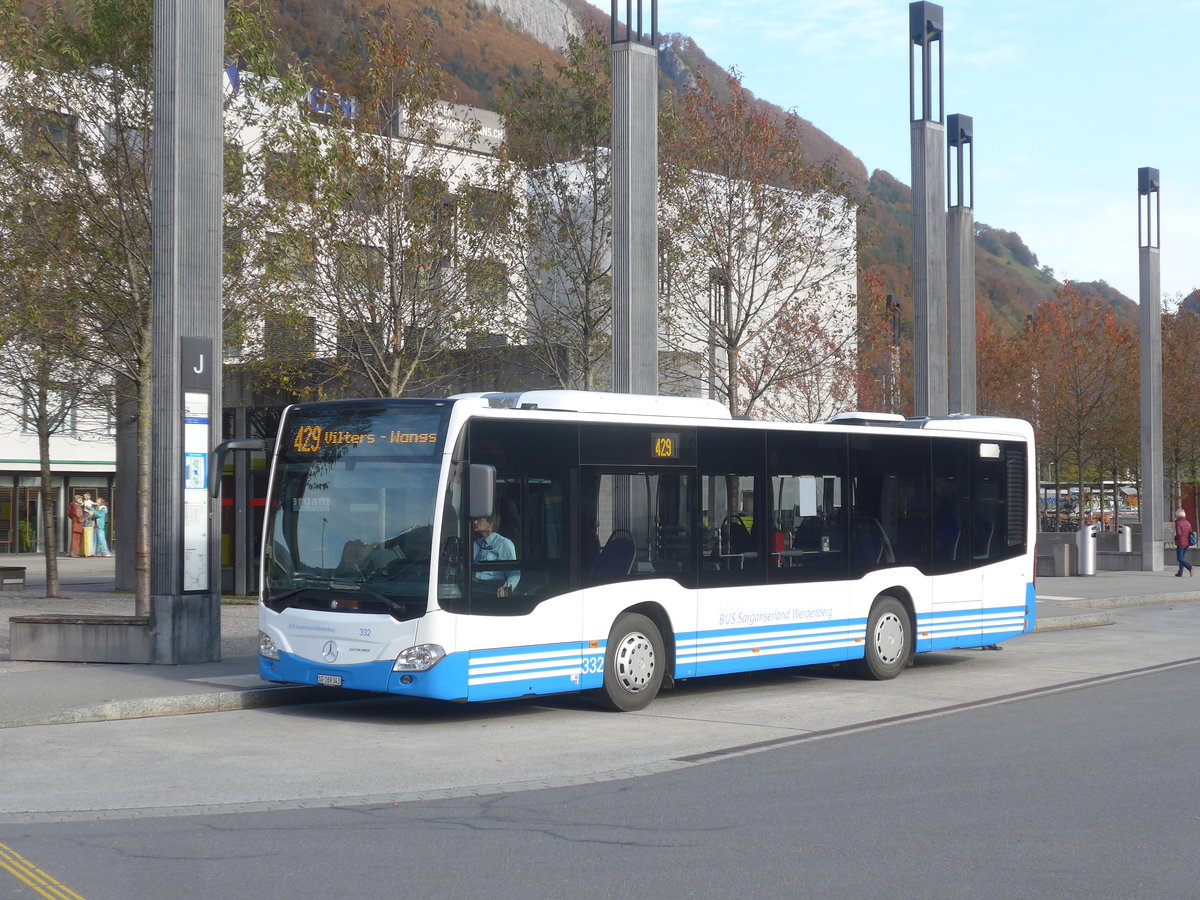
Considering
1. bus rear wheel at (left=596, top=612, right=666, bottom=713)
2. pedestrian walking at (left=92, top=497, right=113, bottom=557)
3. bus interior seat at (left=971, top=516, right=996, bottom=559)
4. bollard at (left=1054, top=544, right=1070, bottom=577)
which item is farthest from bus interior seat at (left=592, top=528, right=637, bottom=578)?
pedestrian walking at (left=92, top=497, right=113, bottom=557)

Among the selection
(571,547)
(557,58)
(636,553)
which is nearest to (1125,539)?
(636,553)

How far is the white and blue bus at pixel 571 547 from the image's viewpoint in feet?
37.1

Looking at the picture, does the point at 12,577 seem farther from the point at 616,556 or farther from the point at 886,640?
the point at 616,556

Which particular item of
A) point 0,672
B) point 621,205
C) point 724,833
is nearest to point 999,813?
point 724,833

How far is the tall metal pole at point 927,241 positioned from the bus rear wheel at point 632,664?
1312 cm

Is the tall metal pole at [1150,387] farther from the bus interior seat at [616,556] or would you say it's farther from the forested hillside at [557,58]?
the forested hillside at [557,58]

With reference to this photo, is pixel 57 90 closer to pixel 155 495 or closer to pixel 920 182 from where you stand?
pixel 155 495

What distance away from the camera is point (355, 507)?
1175 centimetres

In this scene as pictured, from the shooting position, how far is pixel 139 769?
30.7ft

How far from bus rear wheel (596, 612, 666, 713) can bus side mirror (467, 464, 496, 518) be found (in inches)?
74.5

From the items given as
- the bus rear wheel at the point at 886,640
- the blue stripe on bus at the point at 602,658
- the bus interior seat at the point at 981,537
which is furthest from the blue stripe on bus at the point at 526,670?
Result: the bus interior seat at the point at 981,537

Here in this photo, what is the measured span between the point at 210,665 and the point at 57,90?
10364mm

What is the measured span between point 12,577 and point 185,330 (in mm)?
16130

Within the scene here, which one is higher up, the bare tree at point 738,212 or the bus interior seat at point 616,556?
the bare tree at point 738,212
